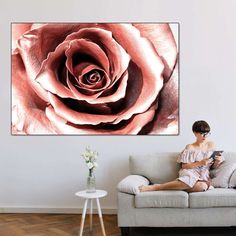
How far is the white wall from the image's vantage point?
4.63 m

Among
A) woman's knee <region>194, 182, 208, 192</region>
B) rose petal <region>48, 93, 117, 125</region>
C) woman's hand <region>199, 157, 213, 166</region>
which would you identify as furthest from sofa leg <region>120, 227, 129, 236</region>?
rose petal <region>48, 93, 117, 125</region>

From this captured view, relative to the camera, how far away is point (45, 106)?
4.67 m

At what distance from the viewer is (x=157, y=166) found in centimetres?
424

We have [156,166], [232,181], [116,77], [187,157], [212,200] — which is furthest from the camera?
[116,77]

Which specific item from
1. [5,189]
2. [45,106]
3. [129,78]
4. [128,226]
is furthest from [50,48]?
[128,226]

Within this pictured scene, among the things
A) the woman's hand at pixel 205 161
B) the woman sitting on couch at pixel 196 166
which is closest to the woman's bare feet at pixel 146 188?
A: the woman sitting on couch at pixel 196 166

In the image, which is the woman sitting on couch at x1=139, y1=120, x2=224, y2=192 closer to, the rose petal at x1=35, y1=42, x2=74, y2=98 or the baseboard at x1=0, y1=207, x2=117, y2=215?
the baseboard at x1=0, y1=207, x2=117, y2=215

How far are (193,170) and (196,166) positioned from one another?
5 cm

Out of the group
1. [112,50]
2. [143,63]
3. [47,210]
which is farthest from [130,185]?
[112,50]

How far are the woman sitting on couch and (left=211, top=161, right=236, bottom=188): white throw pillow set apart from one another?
68 mm

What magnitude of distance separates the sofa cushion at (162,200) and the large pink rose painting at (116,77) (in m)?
1.12

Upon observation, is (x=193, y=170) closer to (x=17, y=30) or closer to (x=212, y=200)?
(x=212, y=200)

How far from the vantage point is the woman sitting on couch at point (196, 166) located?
12.4ft

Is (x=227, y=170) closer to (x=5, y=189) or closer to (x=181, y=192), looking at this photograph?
(x=181, y=192)
